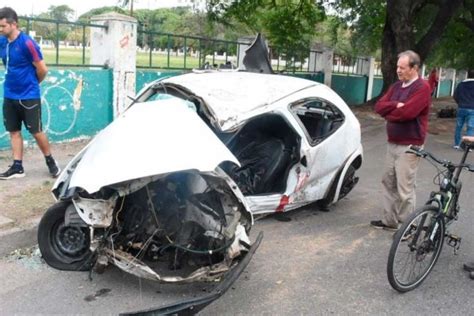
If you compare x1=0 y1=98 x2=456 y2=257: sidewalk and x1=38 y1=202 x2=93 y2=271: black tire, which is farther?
x1=0 y1=98 x2=456 y2=257: sidewalk

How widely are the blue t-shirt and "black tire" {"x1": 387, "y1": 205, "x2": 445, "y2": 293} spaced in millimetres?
4525

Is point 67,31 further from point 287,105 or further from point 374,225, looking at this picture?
point 374,225

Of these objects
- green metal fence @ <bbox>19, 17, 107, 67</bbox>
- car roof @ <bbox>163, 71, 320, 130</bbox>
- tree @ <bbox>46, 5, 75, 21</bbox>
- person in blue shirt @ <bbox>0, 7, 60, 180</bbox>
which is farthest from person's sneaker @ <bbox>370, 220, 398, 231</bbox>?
tree @ <bbox>46, 5, 75, 21</bbox>

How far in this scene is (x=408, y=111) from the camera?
5117mm

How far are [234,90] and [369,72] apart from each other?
17132 millimetres

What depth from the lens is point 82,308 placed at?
3.71 meters

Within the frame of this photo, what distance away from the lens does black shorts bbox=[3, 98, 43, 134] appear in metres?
6.24

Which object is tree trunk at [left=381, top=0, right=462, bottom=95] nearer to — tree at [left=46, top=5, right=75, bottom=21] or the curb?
tree at [left=46, top=5, right=75, bottom=21]

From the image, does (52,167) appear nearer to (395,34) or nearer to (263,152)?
(263,152)

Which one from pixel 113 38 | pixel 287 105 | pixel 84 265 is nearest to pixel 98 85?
pixel 113 38

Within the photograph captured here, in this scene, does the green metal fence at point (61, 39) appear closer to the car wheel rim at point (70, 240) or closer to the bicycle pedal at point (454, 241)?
the car wheel rim at point (70, 240)

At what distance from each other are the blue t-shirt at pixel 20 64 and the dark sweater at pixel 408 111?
13.1 ft

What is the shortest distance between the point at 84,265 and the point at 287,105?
8.38 ft

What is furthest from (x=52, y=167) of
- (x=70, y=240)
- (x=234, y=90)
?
(x=234, y=90)
